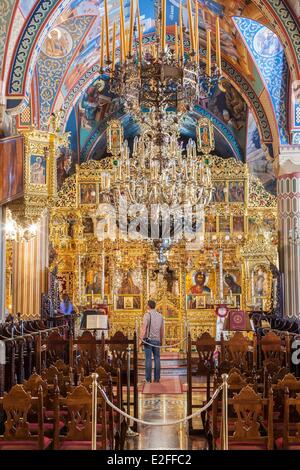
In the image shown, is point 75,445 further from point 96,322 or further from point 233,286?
point 233,286

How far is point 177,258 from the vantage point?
19.8 metres

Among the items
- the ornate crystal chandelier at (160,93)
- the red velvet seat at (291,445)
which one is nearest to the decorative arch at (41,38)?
the ornate crystal chandelier at (160,93)

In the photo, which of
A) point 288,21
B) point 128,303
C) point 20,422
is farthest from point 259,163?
point 20,422

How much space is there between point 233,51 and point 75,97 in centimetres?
425

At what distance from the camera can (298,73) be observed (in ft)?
37.0

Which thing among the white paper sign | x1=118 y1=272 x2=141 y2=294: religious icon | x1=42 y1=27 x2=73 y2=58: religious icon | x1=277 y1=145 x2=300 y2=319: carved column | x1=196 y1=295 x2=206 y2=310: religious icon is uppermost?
x1=42 y1=27 x2=73 y2=58: religious icon

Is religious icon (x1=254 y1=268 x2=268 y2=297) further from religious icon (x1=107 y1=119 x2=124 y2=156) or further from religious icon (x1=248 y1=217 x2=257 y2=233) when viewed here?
religious icon (x1=107 y1=119 x2=124 y2=156)

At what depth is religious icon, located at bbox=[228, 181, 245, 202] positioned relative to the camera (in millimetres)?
20094

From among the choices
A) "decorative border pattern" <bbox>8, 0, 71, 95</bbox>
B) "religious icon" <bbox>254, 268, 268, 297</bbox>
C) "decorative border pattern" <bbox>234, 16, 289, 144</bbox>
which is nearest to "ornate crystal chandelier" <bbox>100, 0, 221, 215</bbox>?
"decorative border pattern" <bbox>8, 0, 71, 95</bbox>

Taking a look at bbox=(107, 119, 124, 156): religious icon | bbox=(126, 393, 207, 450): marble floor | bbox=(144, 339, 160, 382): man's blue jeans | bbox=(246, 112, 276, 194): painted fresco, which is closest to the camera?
bbox=(126, 393, 207, 450): marble floor

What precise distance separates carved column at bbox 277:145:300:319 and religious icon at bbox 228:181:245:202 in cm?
461

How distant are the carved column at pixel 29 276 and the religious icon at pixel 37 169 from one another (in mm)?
3229

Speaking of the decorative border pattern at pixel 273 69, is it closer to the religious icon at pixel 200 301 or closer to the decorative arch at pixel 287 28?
the decorative arch at pixel 287 28

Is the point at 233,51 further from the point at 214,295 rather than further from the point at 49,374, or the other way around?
the point at 49,374
